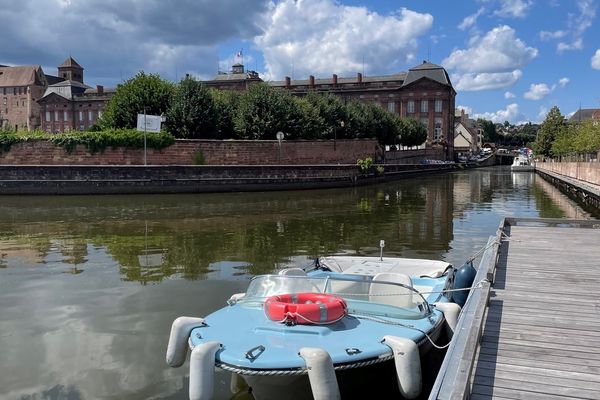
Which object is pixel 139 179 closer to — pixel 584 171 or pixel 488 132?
pixel 584 171

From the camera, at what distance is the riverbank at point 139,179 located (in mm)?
35219

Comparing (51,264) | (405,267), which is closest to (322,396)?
(405,267)

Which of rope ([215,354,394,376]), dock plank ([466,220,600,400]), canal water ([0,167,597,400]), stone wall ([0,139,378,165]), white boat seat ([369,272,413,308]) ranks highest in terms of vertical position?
stone wall ([0,139,378,165])

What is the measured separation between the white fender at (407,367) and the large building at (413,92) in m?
89.7

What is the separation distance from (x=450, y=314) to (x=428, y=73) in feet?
307

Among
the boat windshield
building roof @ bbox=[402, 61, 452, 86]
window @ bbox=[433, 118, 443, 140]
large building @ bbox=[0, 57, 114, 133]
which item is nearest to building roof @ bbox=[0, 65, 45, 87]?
large building @ bbox=[0, 57, 114, 133]

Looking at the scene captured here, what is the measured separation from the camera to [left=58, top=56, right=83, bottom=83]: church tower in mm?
131125

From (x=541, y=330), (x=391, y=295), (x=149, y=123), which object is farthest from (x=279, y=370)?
(x=149, y=123)

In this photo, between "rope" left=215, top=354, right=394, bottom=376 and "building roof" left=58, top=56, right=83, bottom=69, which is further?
"building roof" left=58, top=56, right=83, bottom=69

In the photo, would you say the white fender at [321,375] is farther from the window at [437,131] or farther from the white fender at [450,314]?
the window at [437,131]

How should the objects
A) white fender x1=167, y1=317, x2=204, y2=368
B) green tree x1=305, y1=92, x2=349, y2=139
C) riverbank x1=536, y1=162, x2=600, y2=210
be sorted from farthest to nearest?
green tree x1=305, y1=92, x2=349, y2=139
riverbank x1=536, y1=162, x2=600, y2=210
white fender x1=167, y1=317, x2=204, y2=368

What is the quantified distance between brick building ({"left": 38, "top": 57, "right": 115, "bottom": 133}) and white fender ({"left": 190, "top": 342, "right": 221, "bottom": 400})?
104967 millimetres

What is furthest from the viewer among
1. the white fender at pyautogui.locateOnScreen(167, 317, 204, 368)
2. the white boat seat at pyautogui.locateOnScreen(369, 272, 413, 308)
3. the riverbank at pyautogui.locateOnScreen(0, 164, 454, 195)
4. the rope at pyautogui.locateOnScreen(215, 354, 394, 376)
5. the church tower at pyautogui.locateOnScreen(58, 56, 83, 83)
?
the church tower at pyautogui.locateOnScreen(58, 56, 83, 83)

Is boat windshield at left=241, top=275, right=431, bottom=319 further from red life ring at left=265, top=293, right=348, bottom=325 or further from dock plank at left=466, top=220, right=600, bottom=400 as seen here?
dock plank at left=466, top=220, right=600, bottom=400
